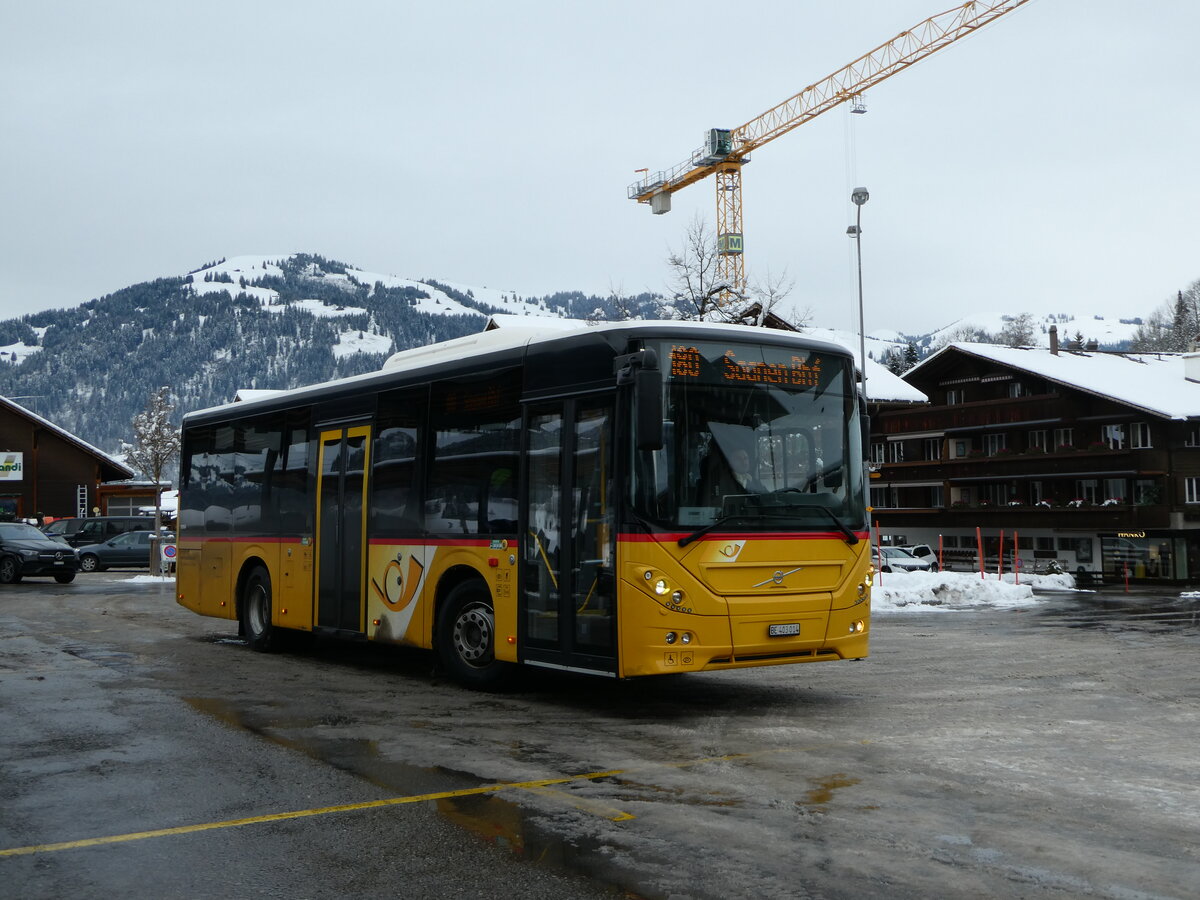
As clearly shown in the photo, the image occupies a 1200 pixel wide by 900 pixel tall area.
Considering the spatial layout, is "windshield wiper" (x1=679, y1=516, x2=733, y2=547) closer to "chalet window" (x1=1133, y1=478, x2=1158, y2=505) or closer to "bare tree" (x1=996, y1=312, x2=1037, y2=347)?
"chalet window" (x1=1133, y1=478, x2=1158, y2=505)

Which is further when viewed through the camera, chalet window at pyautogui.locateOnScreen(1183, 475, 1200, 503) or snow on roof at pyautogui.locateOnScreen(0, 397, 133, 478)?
snow on roof at pyautogui.locateOnScreen(0, 397, 133, 478)

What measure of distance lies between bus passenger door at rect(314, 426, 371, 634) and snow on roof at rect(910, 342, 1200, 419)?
5019 centimetres

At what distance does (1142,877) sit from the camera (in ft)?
18.0

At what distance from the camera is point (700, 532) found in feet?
32.0

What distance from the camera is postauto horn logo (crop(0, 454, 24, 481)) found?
6825 cm

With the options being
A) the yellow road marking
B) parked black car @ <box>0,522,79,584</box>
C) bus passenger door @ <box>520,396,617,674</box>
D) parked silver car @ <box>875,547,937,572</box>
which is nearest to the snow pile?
bus passenger door @ <box>520,396,617,674</box>

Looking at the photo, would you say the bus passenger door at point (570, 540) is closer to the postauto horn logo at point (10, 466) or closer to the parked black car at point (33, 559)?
the parked black car at point (33, 559)

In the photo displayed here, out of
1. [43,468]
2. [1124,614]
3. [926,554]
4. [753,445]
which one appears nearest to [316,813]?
[753,445]

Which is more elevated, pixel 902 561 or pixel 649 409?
pixel 649 409

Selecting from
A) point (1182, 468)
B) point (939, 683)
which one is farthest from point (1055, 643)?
point (1182, 468)

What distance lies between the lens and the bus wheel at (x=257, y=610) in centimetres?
1554

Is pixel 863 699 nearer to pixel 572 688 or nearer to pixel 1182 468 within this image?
pixel 572 688

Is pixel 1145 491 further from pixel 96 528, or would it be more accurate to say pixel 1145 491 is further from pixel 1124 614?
pixel 96 528

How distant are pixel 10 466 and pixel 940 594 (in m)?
56.8
